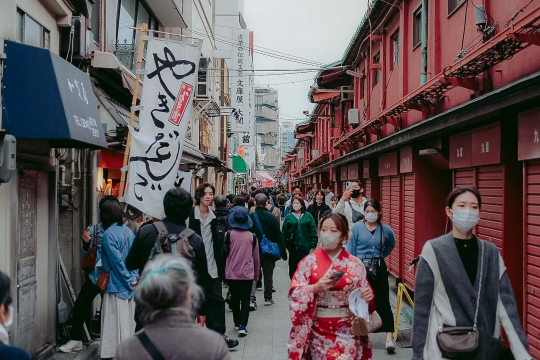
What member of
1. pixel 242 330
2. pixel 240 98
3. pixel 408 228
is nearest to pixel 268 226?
pixel 242 330

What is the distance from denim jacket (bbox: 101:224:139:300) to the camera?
23.9 feet

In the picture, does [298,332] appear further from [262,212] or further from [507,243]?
[262,212]

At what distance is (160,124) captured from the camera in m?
8.65

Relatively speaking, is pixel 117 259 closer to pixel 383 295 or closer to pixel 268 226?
pixel 383 295

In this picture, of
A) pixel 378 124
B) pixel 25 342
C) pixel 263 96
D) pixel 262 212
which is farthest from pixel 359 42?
pixel 263 96

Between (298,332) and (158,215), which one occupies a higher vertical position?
(158,215)

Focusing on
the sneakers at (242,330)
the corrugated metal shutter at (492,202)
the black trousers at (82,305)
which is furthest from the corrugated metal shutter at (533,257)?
the black trousers at (82,305)

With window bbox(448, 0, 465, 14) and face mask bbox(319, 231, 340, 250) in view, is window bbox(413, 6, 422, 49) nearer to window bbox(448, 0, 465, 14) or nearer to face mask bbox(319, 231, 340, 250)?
window bbox(448, 0, 465, 14)

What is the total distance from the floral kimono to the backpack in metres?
1.32

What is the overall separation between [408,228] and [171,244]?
8.39m

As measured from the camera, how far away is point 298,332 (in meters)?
4.93

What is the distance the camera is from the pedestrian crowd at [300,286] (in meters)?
2.82

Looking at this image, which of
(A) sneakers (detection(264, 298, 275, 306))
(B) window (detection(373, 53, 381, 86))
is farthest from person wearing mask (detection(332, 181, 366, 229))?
(B) window (detection(373, 53, 381, 86))

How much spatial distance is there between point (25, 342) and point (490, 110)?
625 cm
